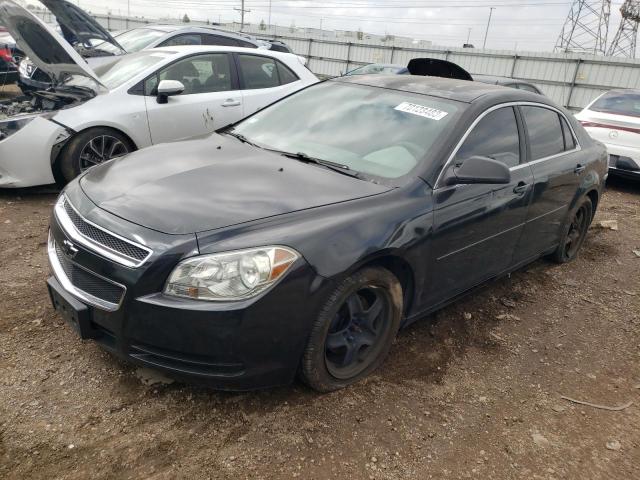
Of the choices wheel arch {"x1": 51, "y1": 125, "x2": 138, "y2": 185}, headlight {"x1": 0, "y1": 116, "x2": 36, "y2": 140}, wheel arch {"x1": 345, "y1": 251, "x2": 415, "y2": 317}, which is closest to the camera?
wheel arch {"x1": 345, "y1": 251, "x2": 415, "y2": 317}

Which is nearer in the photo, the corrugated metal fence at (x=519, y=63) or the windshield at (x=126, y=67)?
the windshield at (x=126, y=67)

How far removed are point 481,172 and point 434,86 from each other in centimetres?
95

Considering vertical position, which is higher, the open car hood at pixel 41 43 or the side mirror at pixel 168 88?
the open car hood at pixel 41 43

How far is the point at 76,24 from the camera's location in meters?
5.82

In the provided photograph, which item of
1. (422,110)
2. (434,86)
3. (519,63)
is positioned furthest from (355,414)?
(519,63)

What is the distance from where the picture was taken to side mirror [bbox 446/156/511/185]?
2.82 metres

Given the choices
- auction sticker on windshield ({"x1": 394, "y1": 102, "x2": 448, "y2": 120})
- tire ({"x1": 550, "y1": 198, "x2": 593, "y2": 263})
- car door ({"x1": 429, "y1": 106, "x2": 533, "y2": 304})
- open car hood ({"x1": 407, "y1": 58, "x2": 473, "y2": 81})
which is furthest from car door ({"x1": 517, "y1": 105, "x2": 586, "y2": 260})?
auction sticker on windshield ({"x1": 394, "y1": 102, "x2": 448, "y2": 120})

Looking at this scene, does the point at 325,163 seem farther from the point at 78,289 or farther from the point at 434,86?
the point at 78,289

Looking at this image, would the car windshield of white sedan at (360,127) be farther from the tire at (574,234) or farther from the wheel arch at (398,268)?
the tire at (574,234)

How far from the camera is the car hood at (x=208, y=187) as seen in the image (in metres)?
2.32

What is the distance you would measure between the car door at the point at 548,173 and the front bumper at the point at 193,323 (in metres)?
2.18

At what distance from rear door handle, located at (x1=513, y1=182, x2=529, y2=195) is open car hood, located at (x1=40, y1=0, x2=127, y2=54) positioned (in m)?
5.00

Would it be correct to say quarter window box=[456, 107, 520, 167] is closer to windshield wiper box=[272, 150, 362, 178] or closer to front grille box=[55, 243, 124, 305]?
windshield wiper box=[272, 150, 362, 178]

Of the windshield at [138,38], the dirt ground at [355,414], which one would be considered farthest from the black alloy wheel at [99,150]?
the windshield at [138,38]
